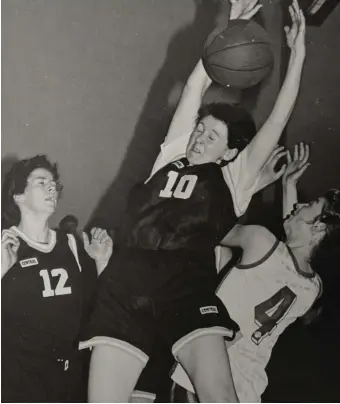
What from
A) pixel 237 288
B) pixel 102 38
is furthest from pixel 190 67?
pixel 237 288

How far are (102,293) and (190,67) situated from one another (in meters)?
0.78

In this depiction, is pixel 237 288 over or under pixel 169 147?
under

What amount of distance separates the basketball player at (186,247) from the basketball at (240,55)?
87mm

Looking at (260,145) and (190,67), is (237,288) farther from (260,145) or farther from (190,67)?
(190,67)

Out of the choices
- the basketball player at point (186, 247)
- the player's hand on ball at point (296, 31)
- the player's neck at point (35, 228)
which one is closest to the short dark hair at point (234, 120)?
the basketball player at point (186, 247)

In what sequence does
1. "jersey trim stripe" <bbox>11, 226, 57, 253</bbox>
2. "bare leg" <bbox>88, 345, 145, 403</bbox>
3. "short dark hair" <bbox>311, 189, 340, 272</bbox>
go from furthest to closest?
1. "short dark hair" <bbox>311, 189, 340, 272</bbox>
2. "jersey trim stripe" <bbox>11, 226, 57, 253</bbox>
3. "bare leg" <bbox>88, 345, 145, 403</bbox>

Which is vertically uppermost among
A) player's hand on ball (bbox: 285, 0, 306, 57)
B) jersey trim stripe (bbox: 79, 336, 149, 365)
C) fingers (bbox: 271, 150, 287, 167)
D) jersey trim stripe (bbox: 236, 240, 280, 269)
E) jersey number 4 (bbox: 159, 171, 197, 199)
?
player's hand on ball (bbox: 285, 0, 306, 57)

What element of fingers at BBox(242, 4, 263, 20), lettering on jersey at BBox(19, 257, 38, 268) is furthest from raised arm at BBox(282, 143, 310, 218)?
lettering on jersey at BBox(19, 257, 38, 268)

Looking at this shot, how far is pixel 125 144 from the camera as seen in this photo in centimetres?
192

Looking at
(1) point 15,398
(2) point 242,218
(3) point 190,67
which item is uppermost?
(3) point 190,67

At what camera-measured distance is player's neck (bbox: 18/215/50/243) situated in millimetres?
1833

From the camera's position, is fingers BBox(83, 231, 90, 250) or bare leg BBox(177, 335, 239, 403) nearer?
bare leg BBox(177, 335, 239, 403)

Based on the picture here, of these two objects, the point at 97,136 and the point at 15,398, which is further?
the point at 97,136

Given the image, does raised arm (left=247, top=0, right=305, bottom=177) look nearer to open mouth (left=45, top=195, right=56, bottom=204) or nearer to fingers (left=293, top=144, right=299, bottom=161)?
fingers (left=293, top=144, right=299, bottom=161)
